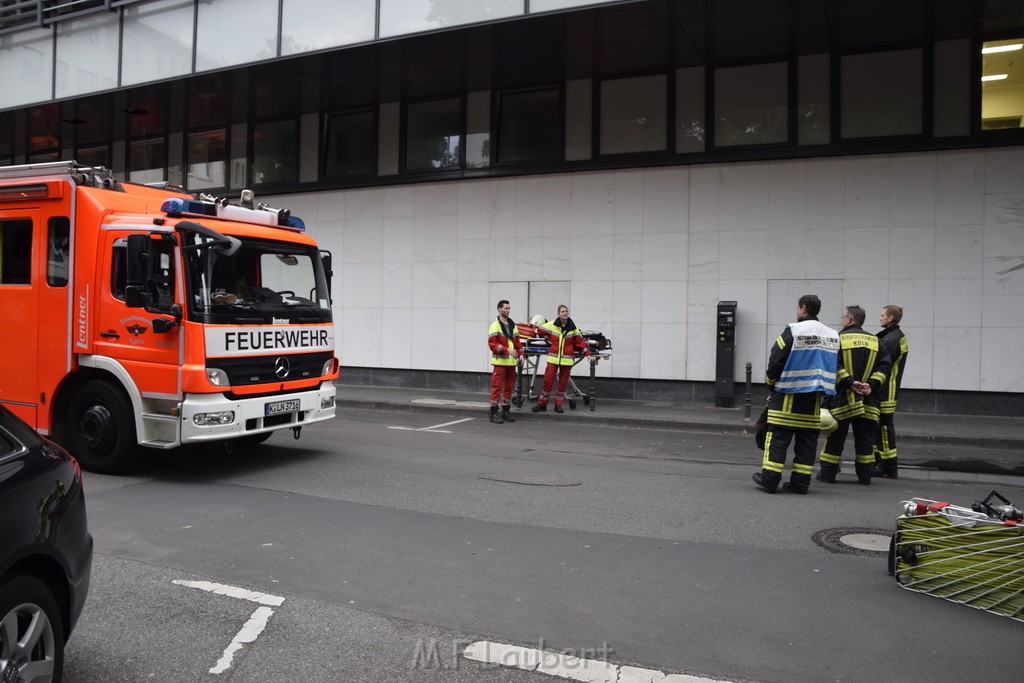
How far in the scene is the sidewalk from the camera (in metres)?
10.3

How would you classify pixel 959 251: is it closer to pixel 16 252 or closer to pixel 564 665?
pixel 564 665

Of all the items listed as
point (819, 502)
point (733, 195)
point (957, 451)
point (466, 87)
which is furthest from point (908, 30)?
point (819, 502)

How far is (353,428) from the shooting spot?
12023 millimetres

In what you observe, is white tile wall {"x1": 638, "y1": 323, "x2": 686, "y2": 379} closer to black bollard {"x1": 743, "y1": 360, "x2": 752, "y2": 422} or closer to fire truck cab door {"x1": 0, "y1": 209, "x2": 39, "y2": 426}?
black bollard {"x1": 743, "y1": 360, "x2": 752, "y2": 422}

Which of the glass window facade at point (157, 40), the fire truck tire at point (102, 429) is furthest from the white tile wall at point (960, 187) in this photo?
the glass window facade at point (157, 40)

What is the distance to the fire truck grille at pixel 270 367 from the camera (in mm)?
7750

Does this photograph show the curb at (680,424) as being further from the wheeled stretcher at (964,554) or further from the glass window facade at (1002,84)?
the glass window facade at (1002,84)

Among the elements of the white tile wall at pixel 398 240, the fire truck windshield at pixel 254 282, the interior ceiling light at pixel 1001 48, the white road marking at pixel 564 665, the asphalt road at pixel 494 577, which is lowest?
the white road marking at pixel 564 665

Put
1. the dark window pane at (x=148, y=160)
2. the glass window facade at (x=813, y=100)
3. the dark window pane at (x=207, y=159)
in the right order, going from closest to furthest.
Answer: the glass window facade at (x=813, y=100)
the dark window pane at (x=207, y=159)
the dark window pane at (x=148, y=160)

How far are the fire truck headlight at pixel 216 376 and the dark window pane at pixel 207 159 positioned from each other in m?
14.4

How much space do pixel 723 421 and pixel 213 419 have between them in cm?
848

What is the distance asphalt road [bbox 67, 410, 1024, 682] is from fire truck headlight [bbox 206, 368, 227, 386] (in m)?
1.05

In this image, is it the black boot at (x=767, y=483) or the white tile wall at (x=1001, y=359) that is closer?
the black boot at (x=767, y=483)

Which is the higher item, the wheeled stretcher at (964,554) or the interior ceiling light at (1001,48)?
the interior ceiling light at (1001,48)
